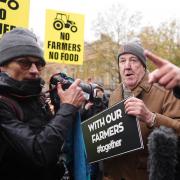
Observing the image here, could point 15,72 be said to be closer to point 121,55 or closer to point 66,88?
point 66,88

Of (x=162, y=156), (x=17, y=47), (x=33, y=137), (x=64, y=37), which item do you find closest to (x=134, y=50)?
(x=17, y=47)

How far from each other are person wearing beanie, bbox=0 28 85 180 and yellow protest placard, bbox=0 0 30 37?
106 inches

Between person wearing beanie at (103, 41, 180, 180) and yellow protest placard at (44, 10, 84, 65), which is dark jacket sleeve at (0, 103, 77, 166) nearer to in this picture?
person wearing beanie at (103, 41, 180, 180)

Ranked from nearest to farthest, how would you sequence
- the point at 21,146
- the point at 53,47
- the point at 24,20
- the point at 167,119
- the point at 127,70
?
the point at 21,146, the point at 167,119, the point at 127,70, the point at 24,20, the point at 53,47

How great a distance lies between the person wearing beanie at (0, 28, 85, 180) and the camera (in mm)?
2311

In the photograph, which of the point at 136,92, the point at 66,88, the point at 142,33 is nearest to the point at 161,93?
the point at 136,92

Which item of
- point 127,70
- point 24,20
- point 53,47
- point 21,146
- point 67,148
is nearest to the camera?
point 21,146

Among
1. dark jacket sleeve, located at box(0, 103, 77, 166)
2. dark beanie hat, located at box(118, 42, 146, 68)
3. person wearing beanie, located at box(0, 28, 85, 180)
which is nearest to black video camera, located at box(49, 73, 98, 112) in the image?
person wearing beanie, located at box(0, 28, 85, 180)

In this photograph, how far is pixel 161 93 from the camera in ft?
10.5

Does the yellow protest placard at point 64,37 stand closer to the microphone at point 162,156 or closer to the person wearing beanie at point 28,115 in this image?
the person wearing beanie at point 28,115

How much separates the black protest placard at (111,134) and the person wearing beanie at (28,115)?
547 mm

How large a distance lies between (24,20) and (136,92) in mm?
2614

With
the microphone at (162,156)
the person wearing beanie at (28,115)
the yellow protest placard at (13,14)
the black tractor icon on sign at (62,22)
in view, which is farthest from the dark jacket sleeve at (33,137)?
the black tractor icon on sign at (62,22)

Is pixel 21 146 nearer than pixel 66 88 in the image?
Yes
